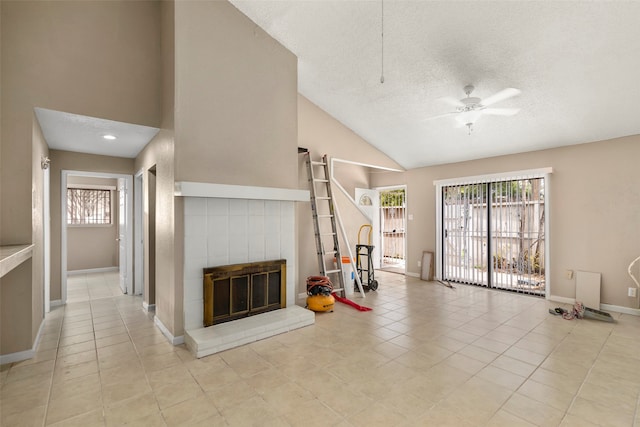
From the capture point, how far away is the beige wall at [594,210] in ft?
14.3

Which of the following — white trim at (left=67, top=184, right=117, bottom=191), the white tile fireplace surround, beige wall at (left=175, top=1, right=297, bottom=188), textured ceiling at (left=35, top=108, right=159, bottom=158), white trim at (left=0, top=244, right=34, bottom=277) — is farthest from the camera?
white trim at (left=67, top=184, right=117, bottom=191)

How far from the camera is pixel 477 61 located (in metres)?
3.43

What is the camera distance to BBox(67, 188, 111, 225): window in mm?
7398

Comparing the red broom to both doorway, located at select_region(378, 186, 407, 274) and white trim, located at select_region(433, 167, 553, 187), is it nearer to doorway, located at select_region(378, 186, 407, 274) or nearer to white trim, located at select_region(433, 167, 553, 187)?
white trim, located at select_region(433, 167, 553, 187)

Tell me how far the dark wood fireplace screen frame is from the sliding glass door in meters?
→ 3.96

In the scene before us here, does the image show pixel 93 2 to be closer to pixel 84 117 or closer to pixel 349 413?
pixel 84 117

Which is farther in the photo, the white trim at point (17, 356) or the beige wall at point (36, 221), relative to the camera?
the beige wall at point (36, 221)

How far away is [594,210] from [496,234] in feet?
4.78

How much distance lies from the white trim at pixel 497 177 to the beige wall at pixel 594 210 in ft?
0.38

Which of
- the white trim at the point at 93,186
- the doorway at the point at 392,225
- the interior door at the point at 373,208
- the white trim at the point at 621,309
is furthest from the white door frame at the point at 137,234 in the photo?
the white trim at the point at 621,309

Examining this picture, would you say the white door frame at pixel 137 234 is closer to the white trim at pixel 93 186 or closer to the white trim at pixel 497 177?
the white trim at pixel 93 186

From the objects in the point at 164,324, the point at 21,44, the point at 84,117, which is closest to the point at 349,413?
the point at 164,324

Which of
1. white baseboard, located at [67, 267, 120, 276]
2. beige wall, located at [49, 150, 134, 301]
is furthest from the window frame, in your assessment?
beige wall, located at [49, 150, 134, 301]

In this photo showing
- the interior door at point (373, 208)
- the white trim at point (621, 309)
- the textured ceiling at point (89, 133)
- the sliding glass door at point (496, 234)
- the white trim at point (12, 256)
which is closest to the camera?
the white trim at point (12, 256)
